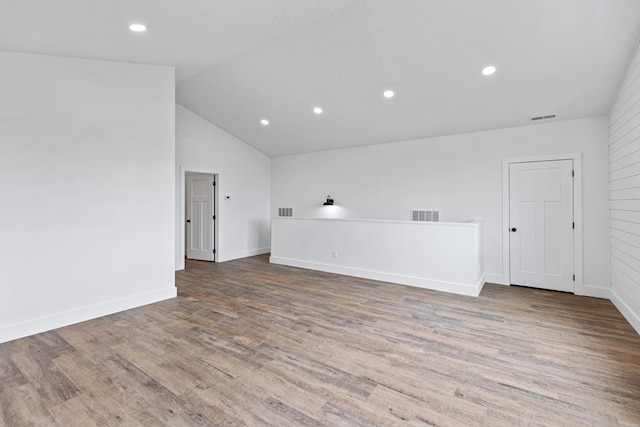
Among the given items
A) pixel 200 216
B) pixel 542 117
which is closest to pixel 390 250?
pixel 542 117

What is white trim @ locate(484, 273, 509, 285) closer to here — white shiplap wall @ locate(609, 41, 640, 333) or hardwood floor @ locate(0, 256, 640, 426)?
hardwood floor @ locate(0, 256, 640, 426)

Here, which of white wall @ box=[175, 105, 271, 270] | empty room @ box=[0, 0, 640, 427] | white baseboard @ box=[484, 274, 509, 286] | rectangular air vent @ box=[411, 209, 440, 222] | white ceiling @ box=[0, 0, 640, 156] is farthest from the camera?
white wall @ box=[175, 105, 271, 270]

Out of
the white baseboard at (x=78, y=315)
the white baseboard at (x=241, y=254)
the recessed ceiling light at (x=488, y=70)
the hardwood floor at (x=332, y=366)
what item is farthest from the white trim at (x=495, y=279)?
the white baseboard at (x=241, y=254)

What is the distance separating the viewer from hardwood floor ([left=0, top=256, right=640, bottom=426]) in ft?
6.17

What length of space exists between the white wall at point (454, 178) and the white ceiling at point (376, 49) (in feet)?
A: 0.97

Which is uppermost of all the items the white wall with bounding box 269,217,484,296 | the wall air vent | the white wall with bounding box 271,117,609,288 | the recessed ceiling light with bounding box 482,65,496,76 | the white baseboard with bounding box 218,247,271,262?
the recessed ceiling light with bounding box 482,65,496,76

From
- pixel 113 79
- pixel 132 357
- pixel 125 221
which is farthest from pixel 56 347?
pixel 113 79

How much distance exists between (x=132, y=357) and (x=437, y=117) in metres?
5.05

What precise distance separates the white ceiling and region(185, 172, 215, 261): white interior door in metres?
2.21

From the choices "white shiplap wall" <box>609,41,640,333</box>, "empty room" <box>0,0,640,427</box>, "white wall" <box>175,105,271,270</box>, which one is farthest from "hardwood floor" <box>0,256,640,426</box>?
"white wall" <box>175,105,271,270</box>

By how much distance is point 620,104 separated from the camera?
3602 mm

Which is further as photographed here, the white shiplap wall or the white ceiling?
the white shiplap wall

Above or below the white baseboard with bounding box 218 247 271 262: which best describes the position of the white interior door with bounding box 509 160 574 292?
above

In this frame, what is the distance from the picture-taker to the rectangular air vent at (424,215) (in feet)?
18.2
